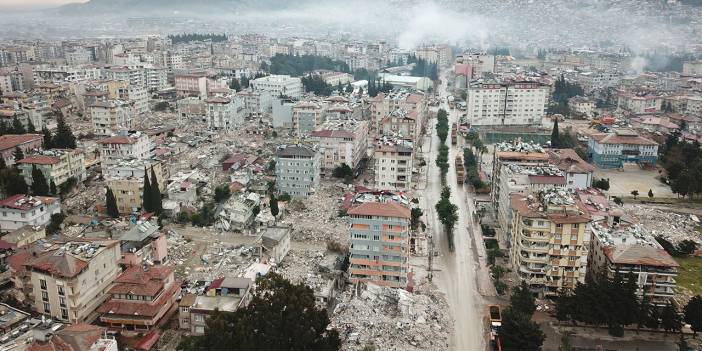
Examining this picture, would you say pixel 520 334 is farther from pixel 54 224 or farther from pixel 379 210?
pixel 54 224

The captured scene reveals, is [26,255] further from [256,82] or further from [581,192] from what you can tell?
[256,82]

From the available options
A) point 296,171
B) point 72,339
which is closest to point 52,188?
point 296,171

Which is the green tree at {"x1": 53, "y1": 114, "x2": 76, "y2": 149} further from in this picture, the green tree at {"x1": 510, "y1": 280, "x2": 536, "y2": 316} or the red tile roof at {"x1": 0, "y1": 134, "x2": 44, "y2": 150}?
the green tree at {"x1": 510, "y1": 280, "x2": 536, "y2": 316}

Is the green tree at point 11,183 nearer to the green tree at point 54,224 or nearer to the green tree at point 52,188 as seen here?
the green tree at point 52,188

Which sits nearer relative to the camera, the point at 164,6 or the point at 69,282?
the point at 69,282

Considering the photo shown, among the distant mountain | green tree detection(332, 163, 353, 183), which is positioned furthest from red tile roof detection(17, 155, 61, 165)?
the distant mountain

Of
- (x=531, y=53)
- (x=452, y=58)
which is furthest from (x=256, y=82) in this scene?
(x=531, y=53)
